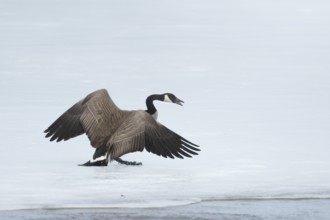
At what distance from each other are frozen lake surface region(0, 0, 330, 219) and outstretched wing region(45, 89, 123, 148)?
0.55 feet

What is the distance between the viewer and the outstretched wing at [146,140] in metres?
7.71

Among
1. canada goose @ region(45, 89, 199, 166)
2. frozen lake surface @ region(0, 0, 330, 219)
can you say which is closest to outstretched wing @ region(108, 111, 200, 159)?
canada goose @ region(45, 89, 199, 166)

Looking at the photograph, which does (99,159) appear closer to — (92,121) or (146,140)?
(146,140)

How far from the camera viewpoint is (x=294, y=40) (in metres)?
14.4

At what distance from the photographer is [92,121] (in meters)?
8.21

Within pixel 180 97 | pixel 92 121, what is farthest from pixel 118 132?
pixel 180 97

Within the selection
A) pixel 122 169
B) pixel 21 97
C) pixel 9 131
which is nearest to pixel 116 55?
pixel 21 97

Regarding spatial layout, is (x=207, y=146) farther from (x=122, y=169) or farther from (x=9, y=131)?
(x=9, y=131)

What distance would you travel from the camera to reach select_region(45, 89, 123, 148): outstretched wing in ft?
26.3

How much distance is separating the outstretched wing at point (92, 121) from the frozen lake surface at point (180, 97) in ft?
0.55

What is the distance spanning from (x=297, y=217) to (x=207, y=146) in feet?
8.43

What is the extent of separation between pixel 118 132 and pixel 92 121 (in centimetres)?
50

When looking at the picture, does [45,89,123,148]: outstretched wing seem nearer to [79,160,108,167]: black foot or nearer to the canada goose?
the canada goose

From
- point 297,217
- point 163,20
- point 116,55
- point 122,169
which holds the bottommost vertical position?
point 297,217
